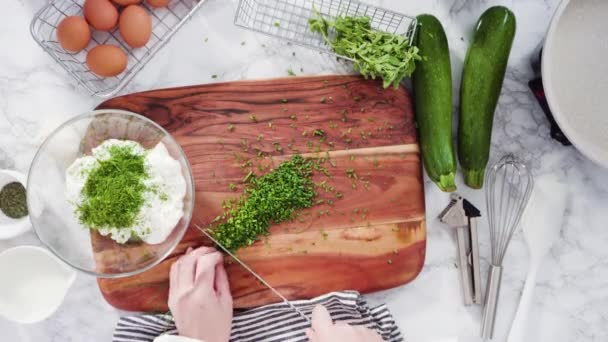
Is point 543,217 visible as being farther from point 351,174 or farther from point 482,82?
point 351,174

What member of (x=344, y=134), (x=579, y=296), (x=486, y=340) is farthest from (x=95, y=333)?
(x=579, y=296)

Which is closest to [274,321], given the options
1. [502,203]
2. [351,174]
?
[351,174]

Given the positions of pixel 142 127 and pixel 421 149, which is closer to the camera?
pixel 142 127

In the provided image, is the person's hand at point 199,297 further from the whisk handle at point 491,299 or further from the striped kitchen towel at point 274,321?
the whisk handle at point 491,299

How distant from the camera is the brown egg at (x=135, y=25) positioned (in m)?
1.33

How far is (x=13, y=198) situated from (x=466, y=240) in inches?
47.5

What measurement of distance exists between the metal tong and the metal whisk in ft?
0.13

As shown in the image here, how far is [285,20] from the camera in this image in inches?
56.3

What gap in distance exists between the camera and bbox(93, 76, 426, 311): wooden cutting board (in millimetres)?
1397

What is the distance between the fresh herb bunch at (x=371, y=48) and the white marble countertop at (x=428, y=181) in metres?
0.11

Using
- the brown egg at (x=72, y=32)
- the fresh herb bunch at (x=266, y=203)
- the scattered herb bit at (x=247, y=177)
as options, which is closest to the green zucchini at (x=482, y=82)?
the fresh herb bunch at (x=266, y=203)

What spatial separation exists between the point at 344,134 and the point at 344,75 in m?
0.15

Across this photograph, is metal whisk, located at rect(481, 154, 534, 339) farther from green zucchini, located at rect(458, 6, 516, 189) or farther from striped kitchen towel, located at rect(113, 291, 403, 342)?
striped kitchen towel, located at rect(113, 291, 403, 342)

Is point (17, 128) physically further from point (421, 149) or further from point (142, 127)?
point (421, 149)
